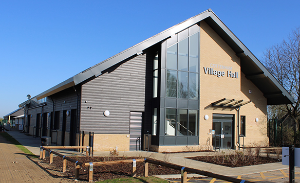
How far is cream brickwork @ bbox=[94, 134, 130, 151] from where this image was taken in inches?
674

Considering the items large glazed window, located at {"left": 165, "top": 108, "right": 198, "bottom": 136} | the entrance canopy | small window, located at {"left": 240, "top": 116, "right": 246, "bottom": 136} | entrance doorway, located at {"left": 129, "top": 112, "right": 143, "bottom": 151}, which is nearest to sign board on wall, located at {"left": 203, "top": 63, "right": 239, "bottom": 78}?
the entrance canopy

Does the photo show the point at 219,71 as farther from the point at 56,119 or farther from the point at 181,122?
the point at 56,119

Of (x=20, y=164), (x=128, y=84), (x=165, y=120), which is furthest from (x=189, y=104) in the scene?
(x=20, y=164)

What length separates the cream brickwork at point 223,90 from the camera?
20.2 m

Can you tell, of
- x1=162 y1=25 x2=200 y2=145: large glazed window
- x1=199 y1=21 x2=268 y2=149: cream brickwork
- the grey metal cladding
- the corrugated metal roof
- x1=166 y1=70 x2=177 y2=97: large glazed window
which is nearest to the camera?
the corrugated metal roof

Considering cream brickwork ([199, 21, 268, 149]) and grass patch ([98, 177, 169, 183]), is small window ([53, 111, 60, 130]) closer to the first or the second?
cream brickwork ([199, 21, 268, 149])

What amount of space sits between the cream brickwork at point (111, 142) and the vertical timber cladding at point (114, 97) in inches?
2.6

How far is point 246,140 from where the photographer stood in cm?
2223

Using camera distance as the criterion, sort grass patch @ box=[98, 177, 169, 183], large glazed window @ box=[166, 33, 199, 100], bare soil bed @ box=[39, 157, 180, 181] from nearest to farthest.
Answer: grass patch @ box=[98, 177, 169, 183]
bare soil bed @ box=[39, 157, 180, 181]
large glazed window @ box=[166, 33, 199, 100]

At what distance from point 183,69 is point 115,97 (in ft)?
16.2

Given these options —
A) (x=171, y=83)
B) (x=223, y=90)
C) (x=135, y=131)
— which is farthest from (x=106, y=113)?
(x=223, y=90)

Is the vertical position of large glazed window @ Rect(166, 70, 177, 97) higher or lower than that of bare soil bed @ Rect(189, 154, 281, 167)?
higher

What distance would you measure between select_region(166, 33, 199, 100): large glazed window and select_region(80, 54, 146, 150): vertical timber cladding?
1.77 metres

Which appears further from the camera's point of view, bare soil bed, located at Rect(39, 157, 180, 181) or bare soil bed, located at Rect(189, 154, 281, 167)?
bare soil bed, located at Rect(189, 154, 281, 167)
